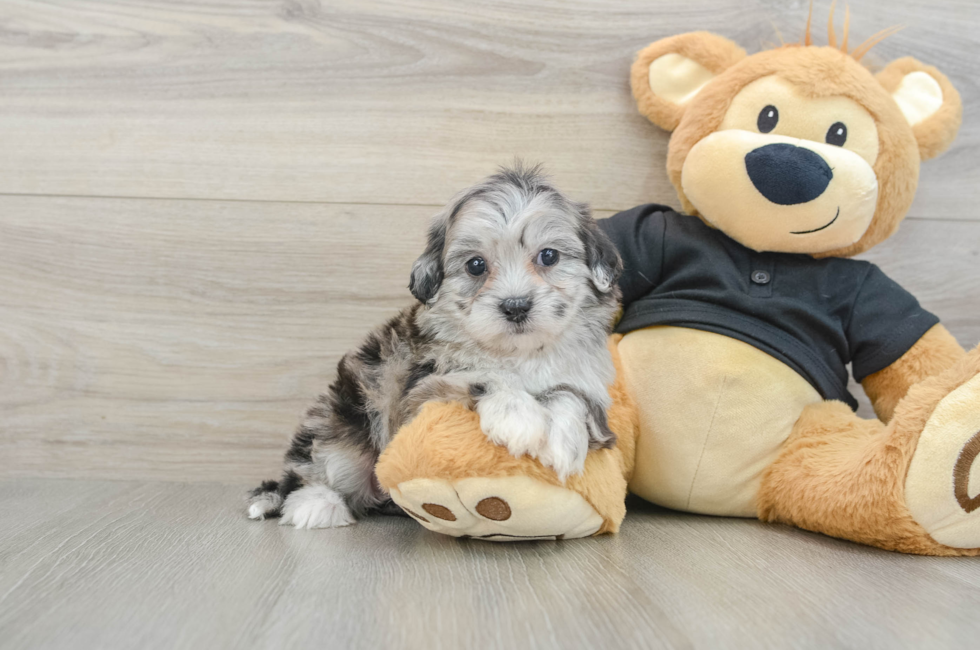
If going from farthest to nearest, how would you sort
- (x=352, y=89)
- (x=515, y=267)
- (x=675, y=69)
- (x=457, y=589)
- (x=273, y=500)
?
(x=352, y=89)
(x=675, y=69)
(x=273, y=500)
(x=515, y=267)
(x=457, y=589)

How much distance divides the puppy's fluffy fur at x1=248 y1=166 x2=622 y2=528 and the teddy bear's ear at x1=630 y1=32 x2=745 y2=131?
54cm

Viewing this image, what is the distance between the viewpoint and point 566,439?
1.37 m

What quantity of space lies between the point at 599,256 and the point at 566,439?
449 mm

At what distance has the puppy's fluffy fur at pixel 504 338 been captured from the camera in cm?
139

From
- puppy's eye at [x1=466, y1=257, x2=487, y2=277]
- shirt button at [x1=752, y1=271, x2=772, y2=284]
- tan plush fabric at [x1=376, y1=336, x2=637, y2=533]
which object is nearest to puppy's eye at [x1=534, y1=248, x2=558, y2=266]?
puppy's eye at [x1=466, y1=257, x2=487, y2=277]

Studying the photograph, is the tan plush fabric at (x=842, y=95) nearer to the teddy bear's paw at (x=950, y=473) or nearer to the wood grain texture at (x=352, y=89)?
the wood grain texture at (x=352, y=89)

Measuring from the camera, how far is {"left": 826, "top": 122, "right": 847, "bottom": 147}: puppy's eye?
1686mm

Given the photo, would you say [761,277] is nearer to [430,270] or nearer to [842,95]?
[842,95]

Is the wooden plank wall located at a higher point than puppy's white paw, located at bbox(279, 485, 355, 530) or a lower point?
higher

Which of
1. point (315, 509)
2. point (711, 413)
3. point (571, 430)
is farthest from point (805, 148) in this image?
point (315, 509)

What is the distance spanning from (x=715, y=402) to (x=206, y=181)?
5.31ft

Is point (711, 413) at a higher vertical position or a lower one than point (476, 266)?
lower

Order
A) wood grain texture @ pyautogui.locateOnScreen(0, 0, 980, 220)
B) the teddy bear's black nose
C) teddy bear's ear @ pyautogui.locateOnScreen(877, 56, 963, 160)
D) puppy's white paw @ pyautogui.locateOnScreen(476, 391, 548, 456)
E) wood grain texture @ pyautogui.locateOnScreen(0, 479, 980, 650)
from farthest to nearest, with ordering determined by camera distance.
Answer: wood grain texture @ pyautogui.locateOnScreen(0, 0, 980, 220)
teddy bear's ear @ pyautogui.locateOnScreen(877, 56, 963, 160)
the teddy bear's black nose
puppy's white paw @ pyautogui.locateOnScreen(476, 391, 548, 456)
wood grain texture @ pyautogui.locateOnScreen(0, 479, 980, 650)

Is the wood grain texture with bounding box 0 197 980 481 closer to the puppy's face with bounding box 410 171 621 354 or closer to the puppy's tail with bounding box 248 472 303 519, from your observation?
the puppy's tail with bounding box 248 472 303 519
